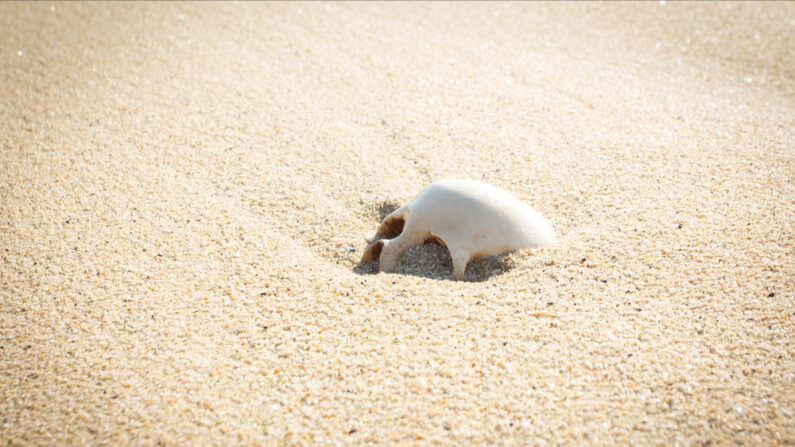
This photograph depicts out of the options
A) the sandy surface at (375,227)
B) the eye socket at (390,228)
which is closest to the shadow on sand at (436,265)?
the sandy surface at (375,227)

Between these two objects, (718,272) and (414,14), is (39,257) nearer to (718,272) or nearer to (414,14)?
(718,272)

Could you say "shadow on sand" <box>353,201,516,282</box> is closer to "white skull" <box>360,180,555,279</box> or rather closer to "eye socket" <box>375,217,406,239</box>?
"white skull" <box>360,180,555,279</box>

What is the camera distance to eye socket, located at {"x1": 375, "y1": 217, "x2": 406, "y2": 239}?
8.79ft

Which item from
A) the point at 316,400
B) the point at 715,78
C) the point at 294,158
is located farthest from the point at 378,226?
the point at 715,78

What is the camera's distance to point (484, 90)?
13.7 feet

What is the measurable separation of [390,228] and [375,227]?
0.14 meters

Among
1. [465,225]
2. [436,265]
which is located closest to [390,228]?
[436,265]

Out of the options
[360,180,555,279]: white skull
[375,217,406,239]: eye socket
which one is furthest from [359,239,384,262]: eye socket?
[375,217,406,239]: eye socket

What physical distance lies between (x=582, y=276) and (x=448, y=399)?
91cm

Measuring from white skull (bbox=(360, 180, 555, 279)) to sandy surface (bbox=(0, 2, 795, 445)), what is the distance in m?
0.09

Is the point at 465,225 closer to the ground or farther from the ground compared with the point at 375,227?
farther from the ground

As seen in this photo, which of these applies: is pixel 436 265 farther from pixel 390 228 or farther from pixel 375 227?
pixel 375 227

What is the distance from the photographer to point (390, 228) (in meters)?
2.73

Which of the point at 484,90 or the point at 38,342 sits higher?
the point at 484,90
